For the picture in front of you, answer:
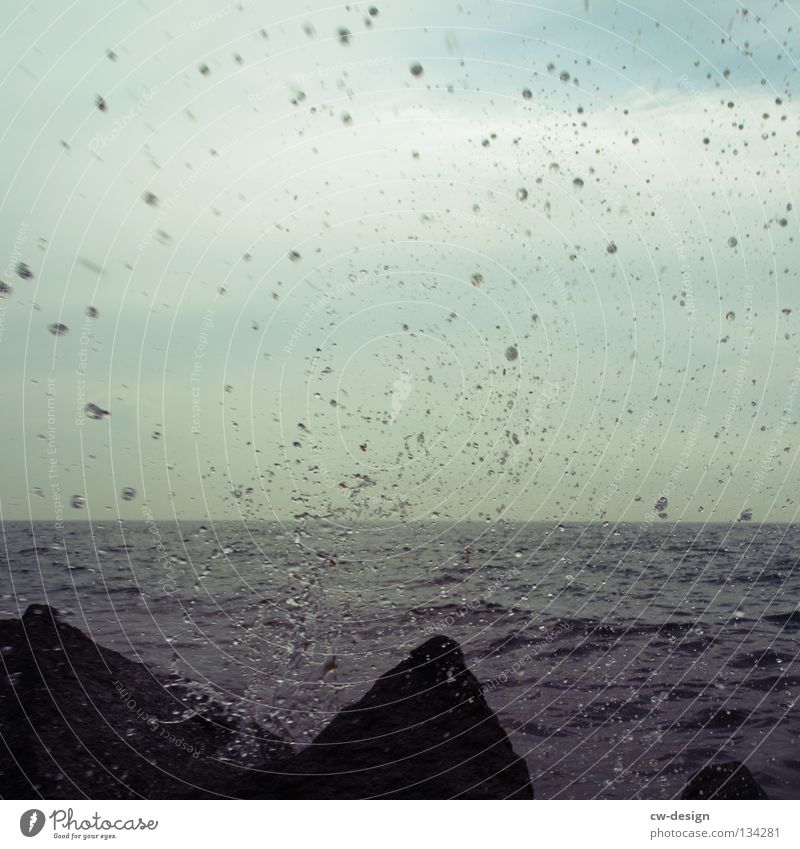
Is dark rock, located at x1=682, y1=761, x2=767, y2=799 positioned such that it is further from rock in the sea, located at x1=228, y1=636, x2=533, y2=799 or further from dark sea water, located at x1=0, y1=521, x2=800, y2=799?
rock in the sea, located at x1=228, y1=636, x2=533, y2=799

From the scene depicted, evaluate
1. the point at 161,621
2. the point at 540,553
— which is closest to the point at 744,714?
the point at 161,621

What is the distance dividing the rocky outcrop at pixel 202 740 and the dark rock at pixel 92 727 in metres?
0.01

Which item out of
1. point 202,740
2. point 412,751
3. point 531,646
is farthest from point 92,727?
point 531,646

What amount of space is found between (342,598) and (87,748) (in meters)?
13.4

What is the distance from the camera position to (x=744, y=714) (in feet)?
36.0

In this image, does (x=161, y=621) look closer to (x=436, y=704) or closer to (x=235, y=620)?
(x=235, y=620)

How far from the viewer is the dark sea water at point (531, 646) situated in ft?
31.4
